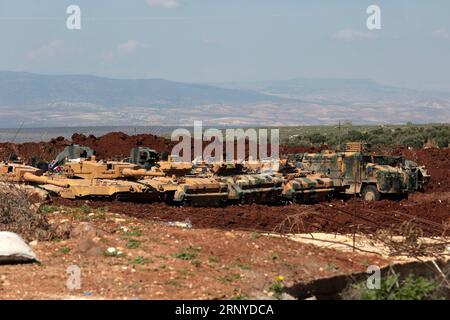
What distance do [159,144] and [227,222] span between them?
84.0ft

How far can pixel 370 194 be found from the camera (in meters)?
31.0

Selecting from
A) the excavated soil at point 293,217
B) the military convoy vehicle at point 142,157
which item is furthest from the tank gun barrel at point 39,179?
the military convoy vehicle at point 142,157

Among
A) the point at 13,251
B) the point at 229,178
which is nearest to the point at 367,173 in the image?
the point at 229,178

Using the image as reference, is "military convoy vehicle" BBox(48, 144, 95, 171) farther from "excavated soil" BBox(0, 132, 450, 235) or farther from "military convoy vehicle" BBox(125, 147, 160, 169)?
"excavated soil" BBox(0, 132, 450, 235)

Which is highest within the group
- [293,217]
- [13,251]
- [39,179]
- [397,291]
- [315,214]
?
[39,179]

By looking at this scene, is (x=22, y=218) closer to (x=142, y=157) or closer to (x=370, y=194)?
(x=142, y=157)

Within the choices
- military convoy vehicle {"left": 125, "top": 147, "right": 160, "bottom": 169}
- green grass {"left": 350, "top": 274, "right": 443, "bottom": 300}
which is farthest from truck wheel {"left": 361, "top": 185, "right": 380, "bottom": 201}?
green grass {"left": 350, "top": 274, "right": 443, "bottom": 300}

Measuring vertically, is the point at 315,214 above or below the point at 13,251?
below

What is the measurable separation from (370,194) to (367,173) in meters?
Result: 0.81

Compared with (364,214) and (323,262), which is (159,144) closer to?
(364,214)

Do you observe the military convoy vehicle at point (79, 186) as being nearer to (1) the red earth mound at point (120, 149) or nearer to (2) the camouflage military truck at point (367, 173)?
(2) the camouflage military truck at point (367, 173)

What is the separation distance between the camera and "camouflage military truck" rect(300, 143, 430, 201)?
30.5 meters

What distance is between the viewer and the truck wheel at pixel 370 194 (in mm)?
30763

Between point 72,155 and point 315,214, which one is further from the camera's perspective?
point 72,155
